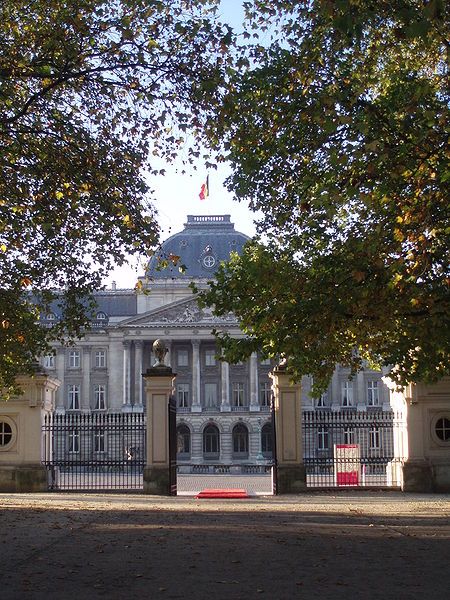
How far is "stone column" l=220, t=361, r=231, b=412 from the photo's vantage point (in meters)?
80.7

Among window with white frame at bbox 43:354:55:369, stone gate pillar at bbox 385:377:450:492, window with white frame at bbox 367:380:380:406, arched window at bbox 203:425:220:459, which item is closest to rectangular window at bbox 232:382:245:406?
arched window at bbox 203:425:220:459

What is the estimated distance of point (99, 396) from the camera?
85.3 metres

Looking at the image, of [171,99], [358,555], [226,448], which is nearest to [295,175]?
[171,99]

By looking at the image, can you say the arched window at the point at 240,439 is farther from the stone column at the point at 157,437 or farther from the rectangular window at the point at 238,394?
→ the stone column at the point at 157,437

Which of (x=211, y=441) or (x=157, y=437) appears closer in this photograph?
(x=157, y=437)

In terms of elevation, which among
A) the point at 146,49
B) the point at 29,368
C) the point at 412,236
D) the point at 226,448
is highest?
the point at 146,49

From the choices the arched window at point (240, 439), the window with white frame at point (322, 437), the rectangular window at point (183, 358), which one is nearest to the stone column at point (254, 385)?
the arched window at point (240, 439)

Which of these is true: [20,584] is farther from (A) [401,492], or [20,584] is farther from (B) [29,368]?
(A) [401,492]

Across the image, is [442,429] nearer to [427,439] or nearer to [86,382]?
[427,439]

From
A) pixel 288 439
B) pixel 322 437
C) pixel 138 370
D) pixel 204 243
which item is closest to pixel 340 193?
pixel 288 439

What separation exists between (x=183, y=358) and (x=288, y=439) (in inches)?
2487

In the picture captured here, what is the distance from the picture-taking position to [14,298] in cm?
1573

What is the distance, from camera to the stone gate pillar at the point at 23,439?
22.1 meters

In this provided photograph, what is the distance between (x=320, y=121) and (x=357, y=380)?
72.3 metres
